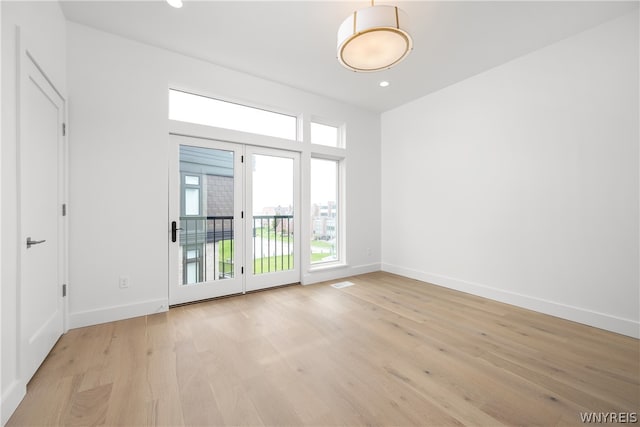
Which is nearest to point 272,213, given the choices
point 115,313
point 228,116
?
point 228,116

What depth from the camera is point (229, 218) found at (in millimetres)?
3516

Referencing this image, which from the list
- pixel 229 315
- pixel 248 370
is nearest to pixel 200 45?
pixel 229 315

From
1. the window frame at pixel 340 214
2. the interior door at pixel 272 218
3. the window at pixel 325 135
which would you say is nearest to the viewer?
the interior door at pixel 272 218

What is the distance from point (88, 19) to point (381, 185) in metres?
4.52

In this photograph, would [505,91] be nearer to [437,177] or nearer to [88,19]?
[437,177]

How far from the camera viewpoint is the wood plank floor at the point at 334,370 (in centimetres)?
148

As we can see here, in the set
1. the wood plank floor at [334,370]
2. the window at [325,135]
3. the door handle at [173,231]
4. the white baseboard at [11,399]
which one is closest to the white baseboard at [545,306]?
the wood plank floor at [334,370]

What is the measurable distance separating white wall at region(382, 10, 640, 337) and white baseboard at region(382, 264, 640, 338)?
10 mm

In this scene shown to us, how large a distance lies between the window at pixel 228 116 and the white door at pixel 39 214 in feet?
3.64

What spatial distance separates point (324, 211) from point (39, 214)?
342 centimetres

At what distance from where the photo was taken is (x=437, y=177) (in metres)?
4.13

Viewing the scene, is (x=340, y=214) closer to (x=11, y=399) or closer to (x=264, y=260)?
(x=264, y=260)

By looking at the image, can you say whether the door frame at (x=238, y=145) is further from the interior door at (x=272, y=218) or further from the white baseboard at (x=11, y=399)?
the white baseboard at (x=11, y=399)

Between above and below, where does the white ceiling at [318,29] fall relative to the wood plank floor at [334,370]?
above
